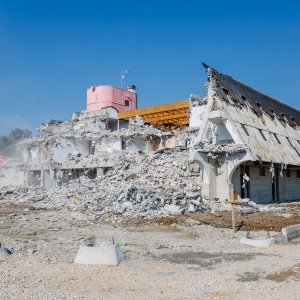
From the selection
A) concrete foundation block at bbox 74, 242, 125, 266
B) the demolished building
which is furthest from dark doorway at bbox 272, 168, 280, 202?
concrete foundation block at bbox 74, 242, 125, 266

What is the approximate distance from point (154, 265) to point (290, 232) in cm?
549

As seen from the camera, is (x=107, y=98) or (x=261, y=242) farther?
(x=107, y=98)

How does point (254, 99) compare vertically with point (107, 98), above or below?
below

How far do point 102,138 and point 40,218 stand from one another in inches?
908

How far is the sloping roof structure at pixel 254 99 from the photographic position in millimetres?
27977

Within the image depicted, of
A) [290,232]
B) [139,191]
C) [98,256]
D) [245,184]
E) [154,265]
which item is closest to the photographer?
[98,256]

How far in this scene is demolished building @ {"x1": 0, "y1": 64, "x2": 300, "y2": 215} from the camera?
2408cm

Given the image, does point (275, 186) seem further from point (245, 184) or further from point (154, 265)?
point (154, 265)

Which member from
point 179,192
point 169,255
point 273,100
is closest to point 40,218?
point 179,192

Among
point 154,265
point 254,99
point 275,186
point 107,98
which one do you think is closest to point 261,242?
point 154,265

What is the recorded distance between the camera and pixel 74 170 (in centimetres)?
3772

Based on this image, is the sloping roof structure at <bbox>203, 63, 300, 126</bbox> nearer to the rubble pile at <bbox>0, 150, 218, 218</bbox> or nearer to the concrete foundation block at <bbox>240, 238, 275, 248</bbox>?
the rubble pile at <bbox>0, 150, 218, 218</bbox>

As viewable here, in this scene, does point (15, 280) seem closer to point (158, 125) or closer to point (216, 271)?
point (216, 271)

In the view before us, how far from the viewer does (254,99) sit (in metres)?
32.4
